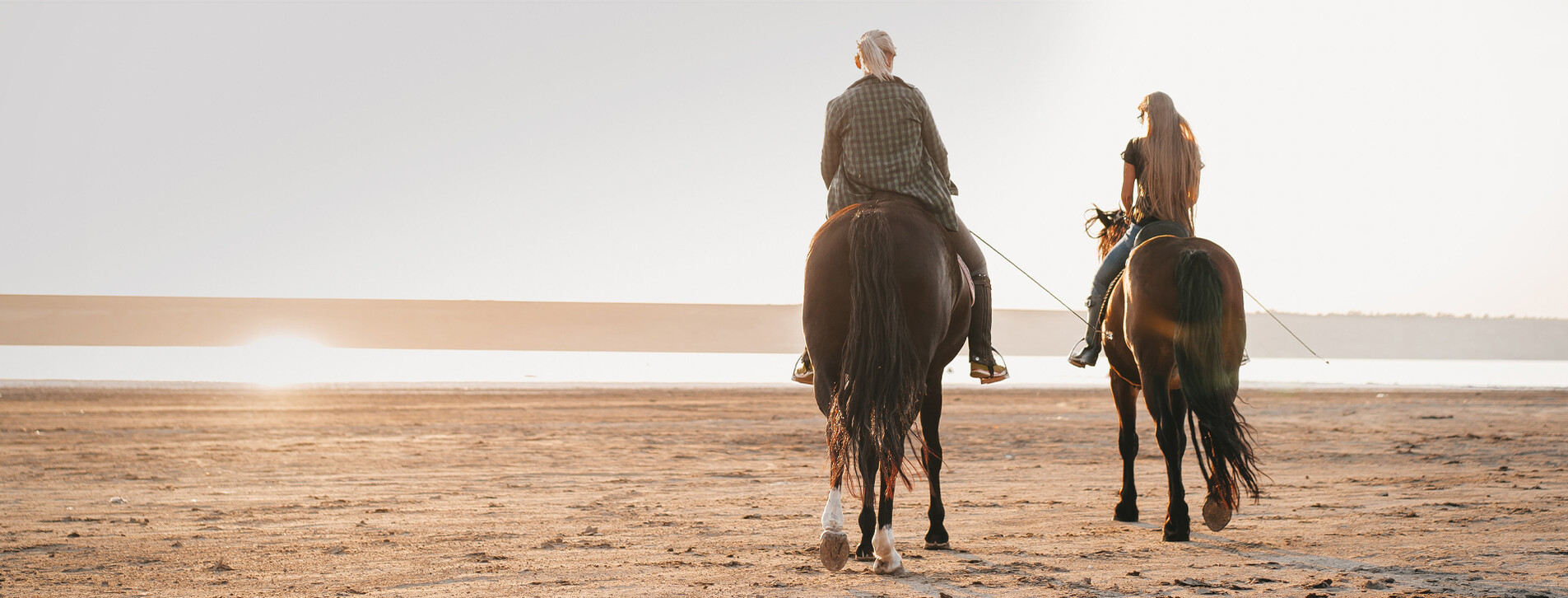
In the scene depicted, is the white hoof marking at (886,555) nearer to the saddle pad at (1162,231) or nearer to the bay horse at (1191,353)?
the bay horse at (1191,353)

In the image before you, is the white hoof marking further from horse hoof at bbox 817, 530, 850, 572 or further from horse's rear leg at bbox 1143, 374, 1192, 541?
horse's rear leg at bbox 1143, 374, 1192, 541

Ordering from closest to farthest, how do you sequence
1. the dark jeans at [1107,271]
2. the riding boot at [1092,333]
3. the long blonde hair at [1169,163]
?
the long blonde hair at [1169,163]
the dark jeans at [1107,271]
the riding boot at [1092,333]

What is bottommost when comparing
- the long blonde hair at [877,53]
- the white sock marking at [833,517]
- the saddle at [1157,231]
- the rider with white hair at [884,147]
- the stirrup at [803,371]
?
the white sock marking at [833,517]

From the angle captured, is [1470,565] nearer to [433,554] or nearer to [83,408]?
[433,554]

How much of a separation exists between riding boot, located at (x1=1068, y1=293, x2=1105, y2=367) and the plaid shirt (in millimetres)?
1958

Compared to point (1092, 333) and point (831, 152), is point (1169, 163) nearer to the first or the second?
point (1092, 333)

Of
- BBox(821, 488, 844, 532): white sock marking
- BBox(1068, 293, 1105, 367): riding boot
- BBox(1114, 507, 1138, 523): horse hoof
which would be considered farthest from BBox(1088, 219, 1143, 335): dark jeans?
BBox(821, 488, 844, 532): white sock marking

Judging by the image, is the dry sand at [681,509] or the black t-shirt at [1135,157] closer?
the dry sand at [681,509]

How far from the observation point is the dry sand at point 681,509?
4832 millimetres

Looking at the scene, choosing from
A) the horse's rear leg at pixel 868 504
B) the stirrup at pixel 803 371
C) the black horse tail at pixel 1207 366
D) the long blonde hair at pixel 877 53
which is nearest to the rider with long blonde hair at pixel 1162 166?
the black horse tail at pixel 1207 366

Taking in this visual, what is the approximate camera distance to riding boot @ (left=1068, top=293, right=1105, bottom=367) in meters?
7.11

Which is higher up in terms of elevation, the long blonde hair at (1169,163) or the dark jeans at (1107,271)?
the long blonde hair at (1169,163)

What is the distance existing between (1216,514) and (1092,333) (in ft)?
5.28

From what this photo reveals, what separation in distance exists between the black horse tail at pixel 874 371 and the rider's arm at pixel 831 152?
2.97ft
